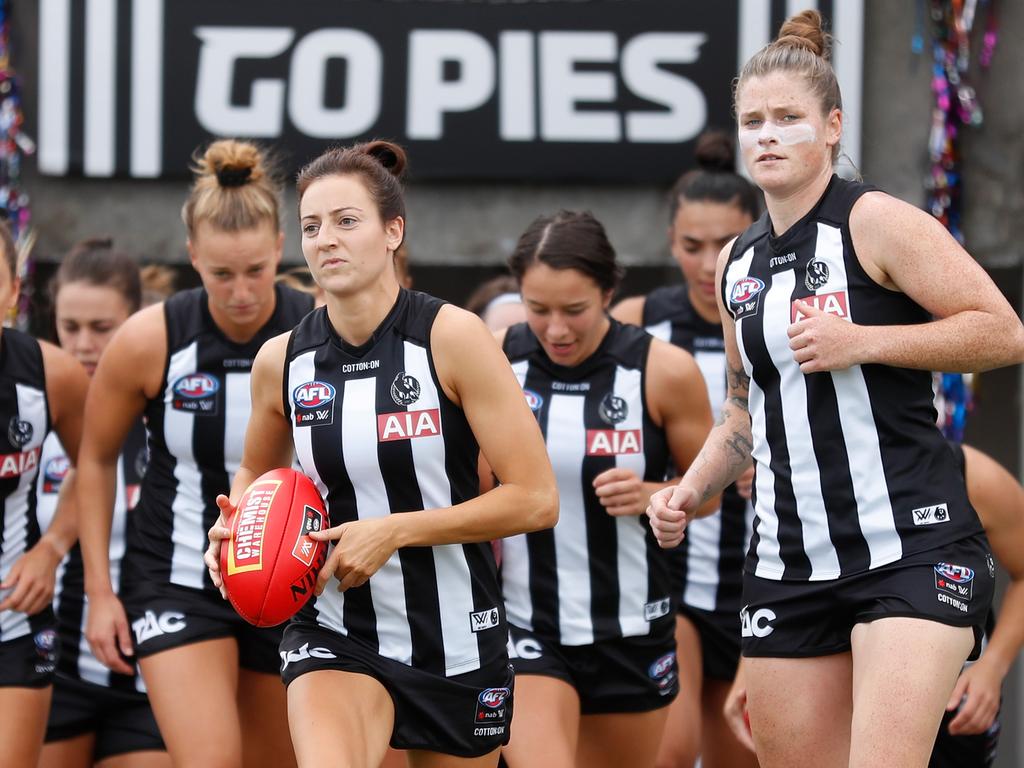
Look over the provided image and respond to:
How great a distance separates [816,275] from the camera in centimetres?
376

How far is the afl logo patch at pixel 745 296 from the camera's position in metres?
3.87

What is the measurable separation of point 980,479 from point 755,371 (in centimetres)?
168

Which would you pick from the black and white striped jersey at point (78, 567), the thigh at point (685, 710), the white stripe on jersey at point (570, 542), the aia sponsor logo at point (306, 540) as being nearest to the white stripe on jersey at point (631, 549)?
the white stripe on jersey at point (570, 542)

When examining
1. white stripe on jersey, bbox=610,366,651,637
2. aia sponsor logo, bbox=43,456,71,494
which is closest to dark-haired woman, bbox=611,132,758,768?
white stripe on jersey, bbox=610,366,651,637

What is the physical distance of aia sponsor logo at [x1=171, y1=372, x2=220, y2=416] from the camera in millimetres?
5152

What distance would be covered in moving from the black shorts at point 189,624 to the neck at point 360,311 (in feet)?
4.85

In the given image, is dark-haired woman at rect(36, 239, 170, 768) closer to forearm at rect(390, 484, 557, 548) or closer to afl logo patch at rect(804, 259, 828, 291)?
forearm at rect(390, 484, 557, 548)

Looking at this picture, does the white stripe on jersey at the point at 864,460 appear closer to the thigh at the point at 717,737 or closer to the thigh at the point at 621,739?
the thigh at the point at 621,739

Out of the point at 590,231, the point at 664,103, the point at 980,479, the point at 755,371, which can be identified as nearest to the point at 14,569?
the point at 590,231

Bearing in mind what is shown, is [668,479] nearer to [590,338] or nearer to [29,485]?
[590,338]

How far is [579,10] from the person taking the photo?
24.2 ft

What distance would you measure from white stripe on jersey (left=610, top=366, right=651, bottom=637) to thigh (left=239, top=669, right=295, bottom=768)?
4.10 feet

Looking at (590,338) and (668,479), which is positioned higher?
(590,338)

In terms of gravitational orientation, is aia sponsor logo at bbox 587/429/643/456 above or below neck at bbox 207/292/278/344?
below
